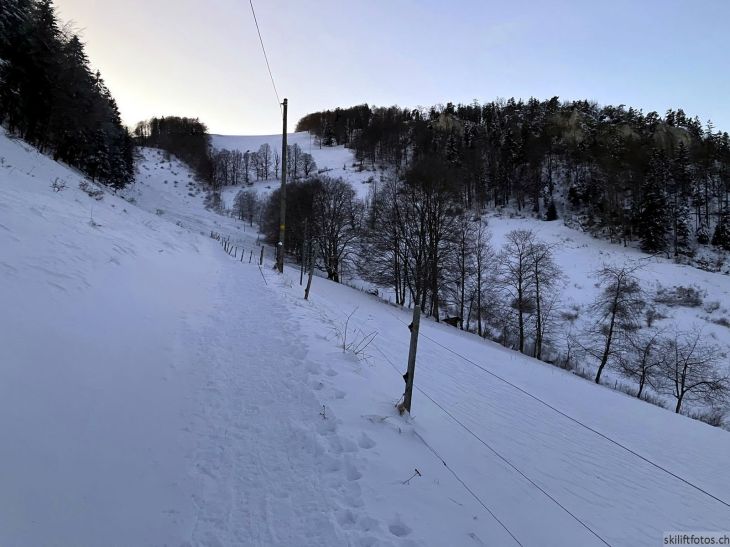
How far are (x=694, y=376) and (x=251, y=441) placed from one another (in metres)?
25.2

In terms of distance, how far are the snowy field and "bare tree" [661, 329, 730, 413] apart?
13525 millimetres

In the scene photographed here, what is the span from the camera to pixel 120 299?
6.52 m

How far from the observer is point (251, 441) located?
3996 mm

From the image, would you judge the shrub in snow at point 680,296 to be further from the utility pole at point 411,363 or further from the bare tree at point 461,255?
the utility pole at point 411,363

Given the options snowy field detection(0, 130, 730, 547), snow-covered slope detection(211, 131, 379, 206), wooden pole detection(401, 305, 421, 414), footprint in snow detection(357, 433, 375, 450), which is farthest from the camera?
snow-covered slope detection(211, 131, 379, 206)

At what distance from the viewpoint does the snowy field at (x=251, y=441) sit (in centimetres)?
287

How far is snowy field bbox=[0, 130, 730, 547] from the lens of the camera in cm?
287

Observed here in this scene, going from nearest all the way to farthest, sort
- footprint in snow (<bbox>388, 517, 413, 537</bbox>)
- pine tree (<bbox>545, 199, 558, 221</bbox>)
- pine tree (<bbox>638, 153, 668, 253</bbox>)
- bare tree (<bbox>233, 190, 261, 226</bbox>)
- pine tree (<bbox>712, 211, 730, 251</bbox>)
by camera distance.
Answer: footprint in snow (<bbox>388, 517, 413, 537</bbox>) < pine tree (<bbox>712, 211, 730, 251</bbox>) < pine tree (<bbox>638, 153, 668, 253</bbox>) < pine tree (<bbox>545, 199, 558, 221</bbox>) < bare tree (<bbox>233, 190, 261, 226</bbox>)

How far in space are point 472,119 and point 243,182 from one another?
71618 mm

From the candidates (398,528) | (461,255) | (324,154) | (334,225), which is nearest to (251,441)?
(398,528)

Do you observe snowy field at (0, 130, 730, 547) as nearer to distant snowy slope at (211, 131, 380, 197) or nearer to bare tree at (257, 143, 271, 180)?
distant snowy slope at (211, 131, 380, 197)

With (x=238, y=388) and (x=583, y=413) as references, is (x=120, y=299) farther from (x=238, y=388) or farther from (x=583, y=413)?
(x=583, y=413)

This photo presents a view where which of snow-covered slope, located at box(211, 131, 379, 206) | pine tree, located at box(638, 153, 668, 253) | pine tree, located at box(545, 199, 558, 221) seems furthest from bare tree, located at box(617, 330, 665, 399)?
snow-covered slope, located at box(211, 131, 379, 206)

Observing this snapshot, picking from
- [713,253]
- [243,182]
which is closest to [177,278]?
[713,253]
